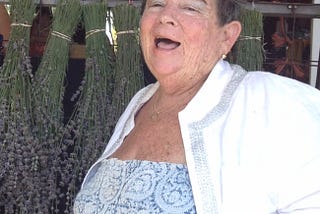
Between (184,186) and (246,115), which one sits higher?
(246,115)

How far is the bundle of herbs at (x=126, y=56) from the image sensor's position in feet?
7.22

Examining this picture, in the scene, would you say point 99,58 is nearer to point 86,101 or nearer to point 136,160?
point 86,101

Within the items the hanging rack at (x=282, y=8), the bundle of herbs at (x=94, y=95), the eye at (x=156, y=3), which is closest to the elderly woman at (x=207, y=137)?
the eye at (x=156, y=3)

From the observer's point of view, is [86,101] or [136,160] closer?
[136,160]

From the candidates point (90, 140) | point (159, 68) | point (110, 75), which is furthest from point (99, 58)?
point (159, 68)

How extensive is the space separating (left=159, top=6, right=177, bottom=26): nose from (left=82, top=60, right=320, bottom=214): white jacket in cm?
19

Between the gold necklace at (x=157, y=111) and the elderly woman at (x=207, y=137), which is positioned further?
the gold necklace at (x=157, y=111)

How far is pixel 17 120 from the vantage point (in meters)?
2.17

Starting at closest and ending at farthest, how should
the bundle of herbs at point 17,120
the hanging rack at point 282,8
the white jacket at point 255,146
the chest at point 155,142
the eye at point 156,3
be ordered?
the white jacket at point 255,146 < the chest at point 155,142 < the eye at point 156,3 < the bundle of herbs at point 17,120 < the hanging rack at point 282,8

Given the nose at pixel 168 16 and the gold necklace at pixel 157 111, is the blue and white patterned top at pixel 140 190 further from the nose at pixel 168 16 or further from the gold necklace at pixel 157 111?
the nose at pixel 168 16

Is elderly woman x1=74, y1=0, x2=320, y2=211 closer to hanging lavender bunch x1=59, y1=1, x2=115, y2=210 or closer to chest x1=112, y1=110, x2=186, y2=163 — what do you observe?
chest x1=112, y1=110, x2=186, y2=163

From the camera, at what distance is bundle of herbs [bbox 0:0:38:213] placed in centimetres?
215

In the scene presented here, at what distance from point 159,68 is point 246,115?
0.27 m

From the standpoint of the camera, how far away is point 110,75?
224 cm
